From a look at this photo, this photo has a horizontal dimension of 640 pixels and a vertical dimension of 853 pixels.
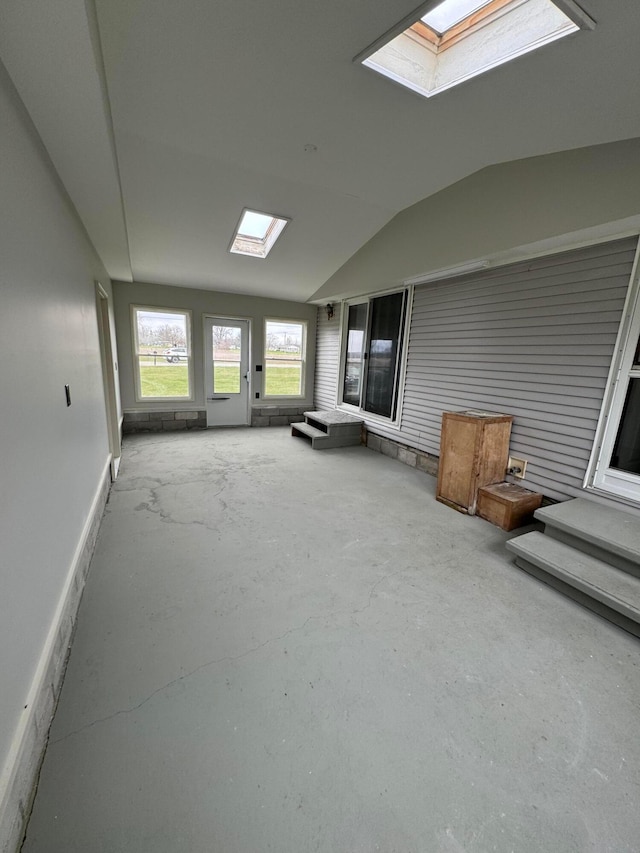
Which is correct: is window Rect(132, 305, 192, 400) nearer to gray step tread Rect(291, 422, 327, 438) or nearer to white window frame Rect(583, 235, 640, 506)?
gray step tread Rect(291, 422, 327, 438)

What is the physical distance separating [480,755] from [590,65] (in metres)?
3.05

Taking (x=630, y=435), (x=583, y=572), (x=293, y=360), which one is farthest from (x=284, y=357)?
(x=583, y=572)

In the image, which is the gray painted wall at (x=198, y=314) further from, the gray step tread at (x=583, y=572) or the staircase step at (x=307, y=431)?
the gray step tread at (x=583, y=572)

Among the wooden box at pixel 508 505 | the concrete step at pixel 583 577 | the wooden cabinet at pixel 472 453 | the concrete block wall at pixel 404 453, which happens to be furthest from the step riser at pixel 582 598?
the concrete block wall at pixel 404 453

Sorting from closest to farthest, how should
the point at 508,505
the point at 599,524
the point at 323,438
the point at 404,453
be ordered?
the point at 599,524
the point at 508,505
the point at 404,453
the point at 323,438

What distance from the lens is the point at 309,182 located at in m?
3.12

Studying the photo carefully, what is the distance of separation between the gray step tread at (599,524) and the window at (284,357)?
5.03 meters

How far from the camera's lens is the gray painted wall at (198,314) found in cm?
532

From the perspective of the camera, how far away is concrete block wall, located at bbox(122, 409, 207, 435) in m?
5.58

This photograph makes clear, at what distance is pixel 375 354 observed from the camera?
5.30 meters

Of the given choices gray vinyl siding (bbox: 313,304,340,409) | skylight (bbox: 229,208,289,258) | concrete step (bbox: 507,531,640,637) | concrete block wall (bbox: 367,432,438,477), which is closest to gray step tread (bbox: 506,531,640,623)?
concrete step (bbox: 507,531,640,637)

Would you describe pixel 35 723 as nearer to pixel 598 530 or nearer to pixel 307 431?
pixel 598 530

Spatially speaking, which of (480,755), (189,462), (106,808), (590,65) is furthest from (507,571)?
(189,462)

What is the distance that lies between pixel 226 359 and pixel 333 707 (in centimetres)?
559
